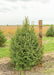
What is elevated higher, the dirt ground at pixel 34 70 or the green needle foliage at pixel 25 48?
the green needle foliage at pixel 25 48

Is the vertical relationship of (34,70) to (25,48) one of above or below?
below

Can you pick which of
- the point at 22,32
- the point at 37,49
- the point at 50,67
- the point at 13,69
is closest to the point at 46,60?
the point at 50,67

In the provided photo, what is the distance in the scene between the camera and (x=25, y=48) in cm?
391

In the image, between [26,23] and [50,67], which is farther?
[50,67]

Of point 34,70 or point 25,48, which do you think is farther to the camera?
point 34,70

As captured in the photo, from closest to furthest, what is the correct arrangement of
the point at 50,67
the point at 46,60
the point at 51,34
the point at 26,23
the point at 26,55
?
the point at 26,55 < the point at 26,23 < the point at 50,67 < the point at 46,60 < the point at 51,34

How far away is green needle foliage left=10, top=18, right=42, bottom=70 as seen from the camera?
3.92 m

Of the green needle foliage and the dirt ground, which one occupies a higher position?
the green needle foliage

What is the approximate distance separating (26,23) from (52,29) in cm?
1656

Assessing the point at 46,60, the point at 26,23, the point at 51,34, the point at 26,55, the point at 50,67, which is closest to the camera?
the point at 26,55

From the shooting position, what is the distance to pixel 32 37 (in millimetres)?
Result: 4125

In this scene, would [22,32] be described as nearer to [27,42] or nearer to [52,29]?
[27,42]

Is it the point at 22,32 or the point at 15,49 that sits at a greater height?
the point at 22,32

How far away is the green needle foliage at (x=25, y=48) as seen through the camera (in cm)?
392
